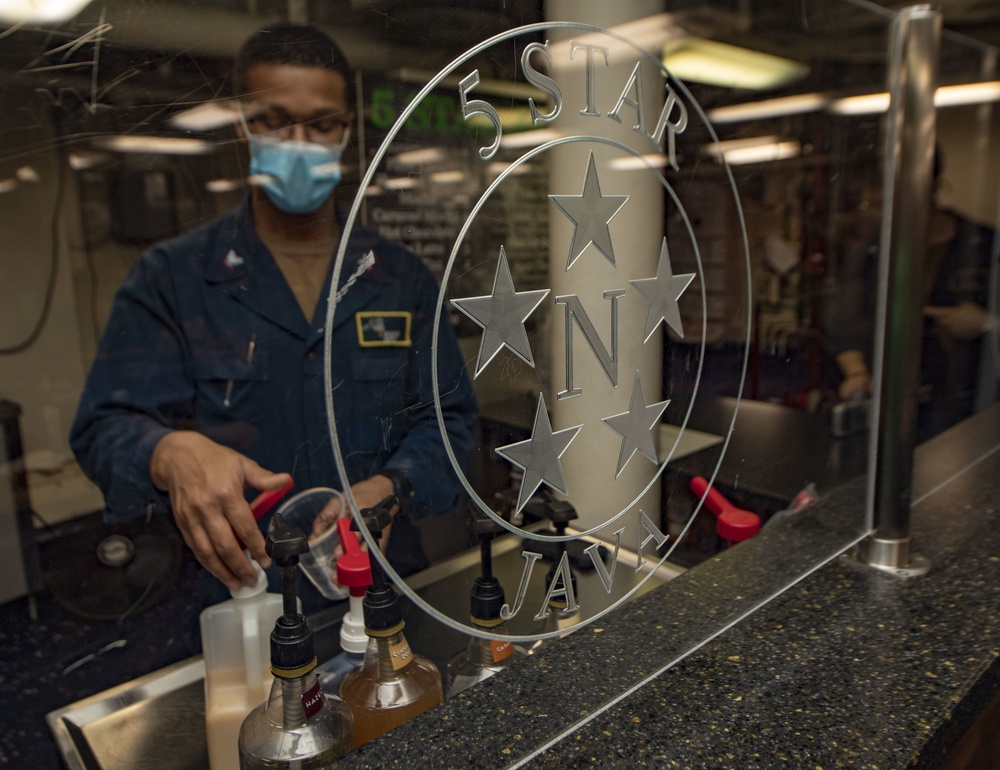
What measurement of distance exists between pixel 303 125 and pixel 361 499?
291 millimetres

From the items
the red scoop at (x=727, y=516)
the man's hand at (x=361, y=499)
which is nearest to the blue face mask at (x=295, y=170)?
the man's hand at (x=361, y=499)

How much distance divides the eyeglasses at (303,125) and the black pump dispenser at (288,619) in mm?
285

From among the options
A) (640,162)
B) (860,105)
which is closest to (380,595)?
(640,162)

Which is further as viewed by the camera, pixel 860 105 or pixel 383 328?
pixel 860 105

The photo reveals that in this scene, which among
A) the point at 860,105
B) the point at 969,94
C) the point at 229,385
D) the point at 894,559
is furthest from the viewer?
the point at 969,94

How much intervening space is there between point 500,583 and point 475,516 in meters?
0.08

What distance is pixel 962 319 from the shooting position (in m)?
1.92

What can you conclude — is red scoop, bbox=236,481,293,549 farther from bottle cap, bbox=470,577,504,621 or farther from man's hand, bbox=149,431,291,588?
bottle cap, bbox=470,577,504,621

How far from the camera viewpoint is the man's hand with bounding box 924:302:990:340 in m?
1.86

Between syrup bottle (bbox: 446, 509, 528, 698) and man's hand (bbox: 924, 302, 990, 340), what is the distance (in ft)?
5.24

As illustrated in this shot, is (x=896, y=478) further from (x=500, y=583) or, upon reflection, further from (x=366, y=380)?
(x=366, y=380)

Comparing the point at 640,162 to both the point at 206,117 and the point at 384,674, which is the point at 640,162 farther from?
the point at 384,674

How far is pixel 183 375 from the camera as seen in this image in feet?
1.65

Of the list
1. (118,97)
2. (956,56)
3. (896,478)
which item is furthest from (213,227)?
(956,56)
